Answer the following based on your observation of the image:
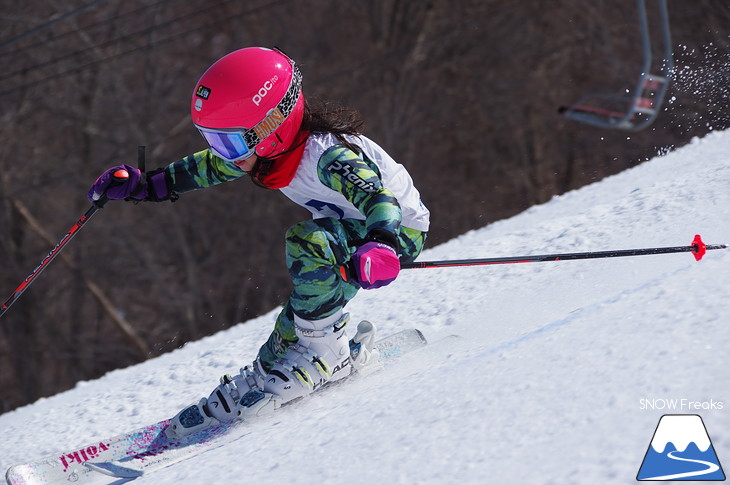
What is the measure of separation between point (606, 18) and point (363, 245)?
1804 centimetres

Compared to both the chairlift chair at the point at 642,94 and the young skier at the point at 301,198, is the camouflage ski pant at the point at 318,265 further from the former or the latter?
the chairlift chair at the point at 642,94

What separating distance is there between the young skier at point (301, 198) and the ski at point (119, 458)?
3.1 inches

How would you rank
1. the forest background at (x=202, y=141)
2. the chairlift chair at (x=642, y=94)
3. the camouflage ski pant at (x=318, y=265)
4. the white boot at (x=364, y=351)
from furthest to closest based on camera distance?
the forest background at (x=202, y=141) < the chairlift chair at (x=642, y=94) < the white boot at (x=364, y=351) < the camouflage ski pant at (x=318, y=265)

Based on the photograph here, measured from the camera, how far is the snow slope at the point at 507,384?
2070mm

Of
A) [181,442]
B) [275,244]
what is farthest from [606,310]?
[275,244]

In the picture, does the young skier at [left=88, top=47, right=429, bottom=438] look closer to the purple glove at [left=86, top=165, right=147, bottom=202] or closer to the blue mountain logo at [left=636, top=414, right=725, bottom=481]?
the purple glove at [left=86, top=165, right=147, bottom=202]

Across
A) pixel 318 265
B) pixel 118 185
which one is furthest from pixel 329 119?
pixel 118 185

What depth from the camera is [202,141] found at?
17125mm

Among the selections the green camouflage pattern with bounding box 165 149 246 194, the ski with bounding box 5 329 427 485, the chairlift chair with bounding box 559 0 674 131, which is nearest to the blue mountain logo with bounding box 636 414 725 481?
the ski with bounding box 5 329 427 485

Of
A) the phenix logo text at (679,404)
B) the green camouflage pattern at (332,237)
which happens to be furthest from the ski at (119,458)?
the phenix logo text at (679,404)

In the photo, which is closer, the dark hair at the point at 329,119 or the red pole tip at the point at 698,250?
the red pole tip at the point at 698,250

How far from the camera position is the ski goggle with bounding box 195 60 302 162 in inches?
120

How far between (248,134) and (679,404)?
1.70m

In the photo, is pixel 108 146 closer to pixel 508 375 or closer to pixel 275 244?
pixel 275 244
